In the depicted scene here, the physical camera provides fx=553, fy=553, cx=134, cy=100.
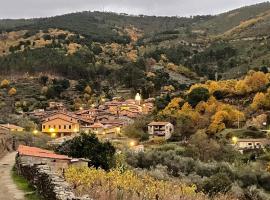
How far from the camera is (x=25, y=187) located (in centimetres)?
1759

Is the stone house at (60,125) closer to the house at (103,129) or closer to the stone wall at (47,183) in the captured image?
the house at (103,129)

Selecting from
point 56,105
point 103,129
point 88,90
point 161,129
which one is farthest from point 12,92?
point 161,129

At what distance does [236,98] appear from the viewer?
277ft

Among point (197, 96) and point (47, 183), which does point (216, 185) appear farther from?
point (197, 96)

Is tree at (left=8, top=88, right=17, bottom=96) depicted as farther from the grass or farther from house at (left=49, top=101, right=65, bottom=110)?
the grass

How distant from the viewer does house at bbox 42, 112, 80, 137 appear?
79.7 metres

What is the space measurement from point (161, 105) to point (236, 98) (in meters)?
11.5

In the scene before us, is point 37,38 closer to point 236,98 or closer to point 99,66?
point 99,66

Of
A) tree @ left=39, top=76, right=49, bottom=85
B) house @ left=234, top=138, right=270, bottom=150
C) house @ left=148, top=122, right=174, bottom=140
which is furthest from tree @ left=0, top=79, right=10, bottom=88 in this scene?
house @ left=234, top=138, right=270, bottom=150

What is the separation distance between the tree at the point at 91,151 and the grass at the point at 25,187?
8.90 metres

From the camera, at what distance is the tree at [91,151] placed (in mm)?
30427

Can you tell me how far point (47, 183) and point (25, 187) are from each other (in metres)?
3.35

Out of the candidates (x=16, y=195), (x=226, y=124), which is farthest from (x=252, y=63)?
(x=16, y=195)

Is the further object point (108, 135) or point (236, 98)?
point (236, 98)
